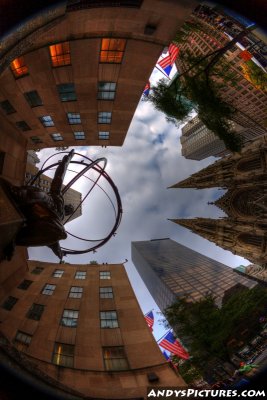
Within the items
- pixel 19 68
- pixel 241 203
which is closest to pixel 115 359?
pixel 19 68

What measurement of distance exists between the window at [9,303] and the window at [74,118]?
1182 centimetres

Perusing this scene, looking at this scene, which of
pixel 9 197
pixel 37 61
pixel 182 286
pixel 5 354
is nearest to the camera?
pixel 5 354

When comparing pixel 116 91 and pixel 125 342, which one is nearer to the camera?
pixel 125 342

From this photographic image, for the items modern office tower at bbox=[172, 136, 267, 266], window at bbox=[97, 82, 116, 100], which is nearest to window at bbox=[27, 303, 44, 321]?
window at bbox=[97, 82, 116, 100]

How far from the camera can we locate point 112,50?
883 cm

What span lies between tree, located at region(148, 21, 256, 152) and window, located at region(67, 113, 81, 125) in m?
7.76

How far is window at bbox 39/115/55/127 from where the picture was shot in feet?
45.7

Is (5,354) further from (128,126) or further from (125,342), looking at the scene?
(128,126)

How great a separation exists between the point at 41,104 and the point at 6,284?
35.5 ft

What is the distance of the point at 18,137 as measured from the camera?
17.5 ft

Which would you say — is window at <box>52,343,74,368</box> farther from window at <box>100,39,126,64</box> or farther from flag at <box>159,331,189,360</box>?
window at <box>100,39,126,64</box>

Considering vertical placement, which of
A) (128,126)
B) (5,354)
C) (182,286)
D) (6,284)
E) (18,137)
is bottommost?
(182,286)

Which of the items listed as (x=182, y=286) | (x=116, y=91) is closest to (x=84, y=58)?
(x=116, y=91)

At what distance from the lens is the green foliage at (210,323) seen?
1504 centimetres
